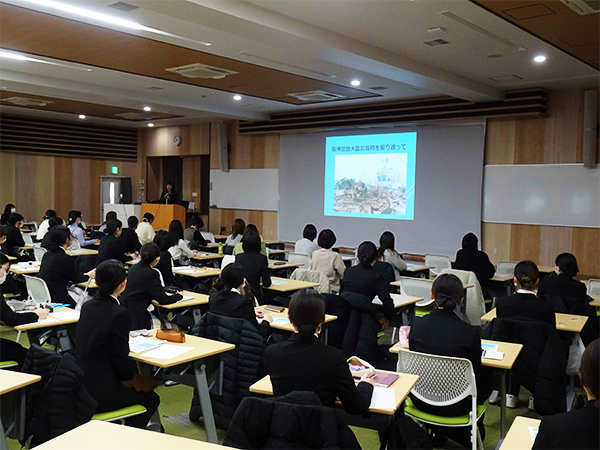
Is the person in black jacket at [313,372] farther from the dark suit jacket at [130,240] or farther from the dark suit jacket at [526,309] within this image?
the dark suit jacket at [130,240]

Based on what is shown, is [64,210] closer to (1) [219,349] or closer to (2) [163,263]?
(2) [163,263]

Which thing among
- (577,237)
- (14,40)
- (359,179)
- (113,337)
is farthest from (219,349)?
(359,179)

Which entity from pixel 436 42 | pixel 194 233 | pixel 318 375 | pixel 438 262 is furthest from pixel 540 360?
pixel 194 233

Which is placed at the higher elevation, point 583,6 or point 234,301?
point 583,6

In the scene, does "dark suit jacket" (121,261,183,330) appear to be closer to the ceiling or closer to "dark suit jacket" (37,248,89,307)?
"dark suit jacket" (37,248,89,307)

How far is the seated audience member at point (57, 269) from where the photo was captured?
5277mm

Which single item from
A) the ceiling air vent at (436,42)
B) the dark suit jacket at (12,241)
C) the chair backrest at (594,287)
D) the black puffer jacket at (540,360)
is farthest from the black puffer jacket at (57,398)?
the dark suit jacket at (12,241)

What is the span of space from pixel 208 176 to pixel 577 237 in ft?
32.7

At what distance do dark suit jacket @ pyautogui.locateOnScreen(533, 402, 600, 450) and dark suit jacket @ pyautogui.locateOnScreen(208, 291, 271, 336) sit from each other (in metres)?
2.31

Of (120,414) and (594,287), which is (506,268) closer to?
(594,287)

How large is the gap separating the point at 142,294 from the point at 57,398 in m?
Answer: 1.99

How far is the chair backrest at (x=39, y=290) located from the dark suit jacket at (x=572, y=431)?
4593mm

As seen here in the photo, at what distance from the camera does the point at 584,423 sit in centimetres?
170

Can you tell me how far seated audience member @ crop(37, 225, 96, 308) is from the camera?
528 cm
